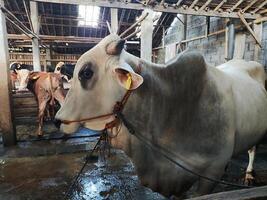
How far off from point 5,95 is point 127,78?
383cm

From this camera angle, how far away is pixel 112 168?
3590mm

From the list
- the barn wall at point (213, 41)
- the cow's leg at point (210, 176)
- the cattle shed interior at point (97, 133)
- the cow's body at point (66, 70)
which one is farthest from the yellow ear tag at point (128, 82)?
the barn wall at point (213, 41)

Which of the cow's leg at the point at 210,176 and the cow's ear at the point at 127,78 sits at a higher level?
the cow's ear at the point at 127,78

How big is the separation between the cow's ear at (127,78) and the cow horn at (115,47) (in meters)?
0.13

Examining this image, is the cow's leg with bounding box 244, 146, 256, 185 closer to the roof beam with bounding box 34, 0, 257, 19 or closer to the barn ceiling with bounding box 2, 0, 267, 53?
the roof beam with bounding box 34, 0, 257, 19

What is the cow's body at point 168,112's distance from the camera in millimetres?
1597

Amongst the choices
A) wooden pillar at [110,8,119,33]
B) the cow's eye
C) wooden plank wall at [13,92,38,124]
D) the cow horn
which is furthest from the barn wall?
the cow's eye

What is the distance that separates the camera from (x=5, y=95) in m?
4.50

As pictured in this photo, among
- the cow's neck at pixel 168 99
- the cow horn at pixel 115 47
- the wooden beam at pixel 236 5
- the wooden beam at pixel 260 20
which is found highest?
the wooden beam at pixel 236 5

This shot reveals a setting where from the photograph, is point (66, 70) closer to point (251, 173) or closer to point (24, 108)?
point (24, 108)

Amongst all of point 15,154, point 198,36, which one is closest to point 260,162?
point 15,154

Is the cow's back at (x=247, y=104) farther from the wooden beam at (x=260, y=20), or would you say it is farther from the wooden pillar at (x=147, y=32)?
the wooden beam at (x=260, y=20)

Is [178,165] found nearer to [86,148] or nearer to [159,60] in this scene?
[86,148]

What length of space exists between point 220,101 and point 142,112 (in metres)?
0.65
